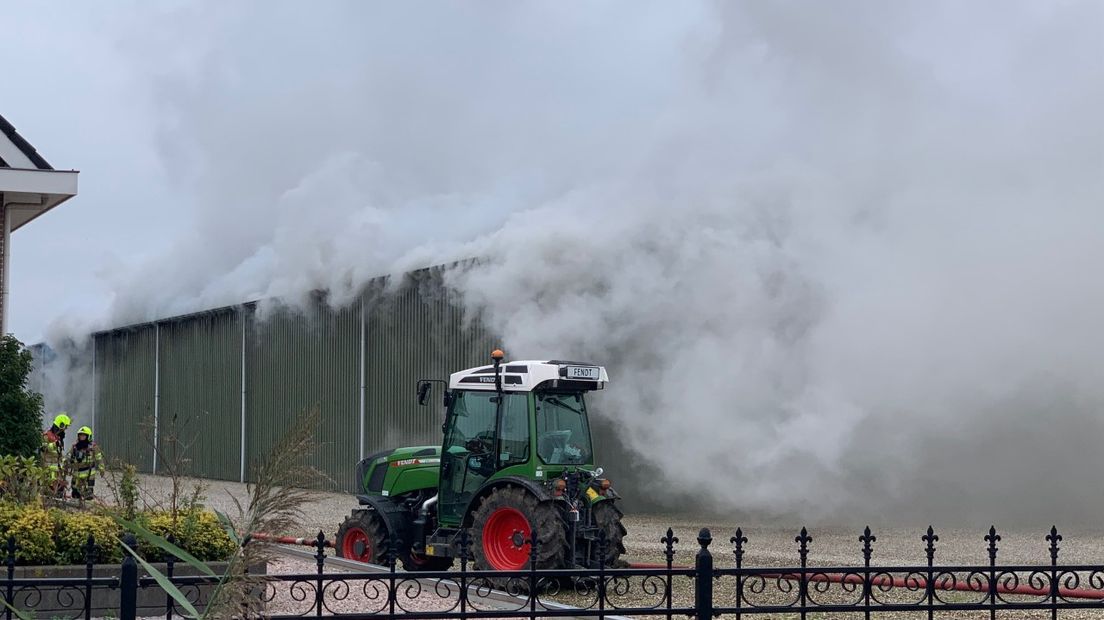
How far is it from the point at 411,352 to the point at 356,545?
1156cm

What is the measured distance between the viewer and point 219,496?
2625 cm

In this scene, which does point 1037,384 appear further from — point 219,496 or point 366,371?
point 219,496

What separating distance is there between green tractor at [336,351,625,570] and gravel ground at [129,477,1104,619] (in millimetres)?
582

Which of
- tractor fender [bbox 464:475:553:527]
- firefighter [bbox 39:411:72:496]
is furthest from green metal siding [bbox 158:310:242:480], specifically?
tractor fender [bbox 464:475:553:527]

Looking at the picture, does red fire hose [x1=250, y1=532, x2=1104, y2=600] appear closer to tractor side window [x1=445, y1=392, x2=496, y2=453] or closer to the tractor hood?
tractor side window [x1=445, y1=392, x2=496, y2=453]

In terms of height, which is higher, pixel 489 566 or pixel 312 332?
pixel 312 332

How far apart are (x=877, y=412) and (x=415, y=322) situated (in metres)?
9.44

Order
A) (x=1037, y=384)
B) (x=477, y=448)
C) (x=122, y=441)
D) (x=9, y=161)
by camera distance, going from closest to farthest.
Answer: (x=477, y=448) → (x=9, y=161) → (x=1037, y=384) → (x=122, y=441)

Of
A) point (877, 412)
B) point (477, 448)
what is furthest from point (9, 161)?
point (877, 412)

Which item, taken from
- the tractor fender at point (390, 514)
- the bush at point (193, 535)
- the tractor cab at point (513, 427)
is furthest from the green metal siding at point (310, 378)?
the bush at point (193, 535)

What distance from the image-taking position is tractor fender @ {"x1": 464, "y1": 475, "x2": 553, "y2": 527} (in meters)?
11.4

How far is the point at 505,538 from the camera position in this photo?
38.9 ft

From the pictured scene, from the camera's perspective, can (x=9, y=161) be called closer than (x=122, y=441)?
Yes

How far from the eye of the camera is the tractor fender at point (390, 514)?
13164 millimetres
